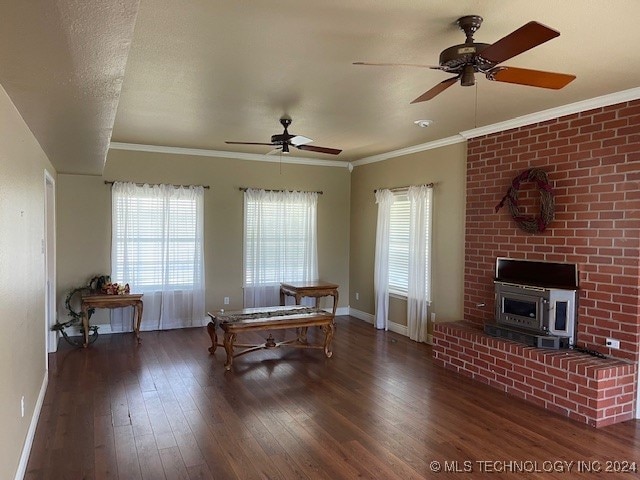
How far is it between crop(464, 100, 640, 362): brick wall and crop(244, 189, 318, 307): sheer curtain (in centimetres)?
314

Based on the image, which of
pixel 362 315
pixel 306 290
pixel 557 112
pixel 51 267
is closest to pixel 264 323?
pixel 306 290

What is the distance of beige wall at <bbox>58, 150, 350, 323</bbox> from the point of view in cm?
588

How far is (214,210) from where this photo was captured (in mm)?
6641

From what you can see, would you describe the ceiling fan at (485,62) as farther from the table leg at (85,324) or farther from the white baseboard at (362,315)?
the white baseboard at (362,315)

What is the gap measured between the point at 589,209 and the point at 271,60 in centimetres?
301

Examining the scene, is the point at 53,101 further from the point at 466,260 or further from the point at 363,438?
the point at 466,260

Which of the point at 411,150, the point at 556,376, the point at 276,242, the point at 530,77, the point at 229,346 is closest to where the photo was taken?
the point at 530,77

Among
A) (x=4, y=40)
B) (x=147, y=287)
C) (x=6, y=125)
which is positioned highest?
(x=4, y=40)

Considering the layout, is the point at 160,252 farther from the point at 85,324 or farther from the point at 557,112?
the point at 557,112

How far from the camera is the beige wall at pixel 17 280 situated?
2.25m

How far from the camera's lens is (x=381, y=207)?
666 cm

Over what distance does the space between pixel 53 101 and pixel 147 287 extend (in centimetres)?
413

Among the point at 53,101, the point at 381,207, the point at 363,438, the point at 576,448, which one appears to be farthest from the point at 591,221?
the point at 53,101

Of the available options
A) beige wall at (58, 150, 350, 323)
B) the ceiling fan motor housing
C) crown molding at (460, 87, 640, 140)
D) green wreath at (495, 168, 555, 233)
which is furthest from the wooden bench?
the ceiling fan motor housing
